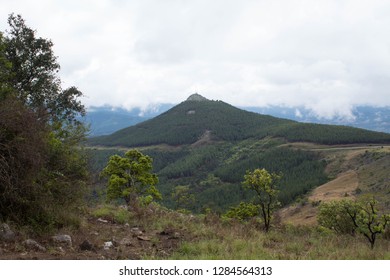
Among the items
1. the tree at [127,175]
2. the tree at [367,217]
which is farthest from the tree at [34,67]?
the tree at [367,217]

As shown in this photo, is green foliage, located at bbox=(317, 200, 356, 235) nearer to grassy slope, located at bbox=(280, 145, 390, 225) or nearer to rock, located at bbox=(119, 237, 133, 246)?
grassy slope, located at bbox=(280, 145, 390, 225)

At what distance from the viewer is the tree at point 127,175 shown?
2483 centimetres

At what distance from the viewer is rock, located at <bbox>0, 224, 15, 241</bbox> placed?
27.4 ft

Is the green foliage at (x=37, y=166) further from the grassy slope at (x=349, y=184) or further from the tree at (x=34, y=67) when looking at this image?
the grassy slope at (x=349, y=184)

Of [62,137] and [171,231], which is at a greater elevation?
[62,137]

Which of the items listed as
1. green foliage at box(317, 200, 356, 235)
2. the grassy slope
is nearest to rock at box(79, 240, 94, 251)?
green foliage at box(317, 200, 356, 235)

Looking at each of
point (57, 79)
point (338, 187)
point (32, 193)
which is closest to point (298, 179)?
point (338, 187)

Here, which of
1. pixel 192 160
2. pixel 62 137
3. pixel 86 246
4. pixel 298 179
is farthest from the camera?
pixel 192 160

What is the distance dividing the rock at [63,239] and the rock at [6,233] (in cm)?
99

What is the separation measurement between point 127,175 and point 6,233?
690 inches

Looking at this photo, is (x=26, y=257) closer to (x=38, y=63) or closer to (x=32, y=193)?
(x=32, y=193)
